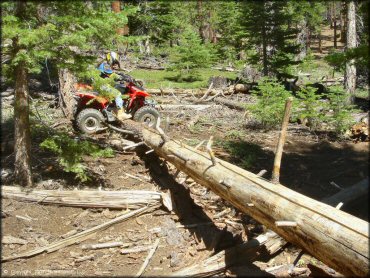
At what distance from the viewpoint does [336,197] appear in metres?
7.25

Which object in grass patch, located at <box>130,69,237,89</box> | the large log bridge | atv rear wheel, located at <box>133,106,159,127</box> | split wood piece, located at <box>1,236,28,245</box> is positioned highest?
grass patch, located at <box>130,69,237,89</box>

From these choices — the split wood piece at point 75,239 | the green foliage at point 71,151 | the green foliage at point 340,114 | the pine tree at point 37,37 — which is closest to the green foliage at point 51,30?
the pine tree at point 37,37

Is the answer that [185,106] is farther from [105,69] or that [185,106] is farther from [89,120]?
[105,69]

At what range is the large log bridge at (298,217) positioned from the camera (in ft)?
13.7

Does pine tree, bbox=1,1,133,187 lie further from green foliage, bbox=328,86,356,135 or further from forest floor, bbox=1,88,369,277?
green foliage, bbox=328,86,356,135

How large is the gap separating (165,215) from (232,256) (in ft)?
6.38

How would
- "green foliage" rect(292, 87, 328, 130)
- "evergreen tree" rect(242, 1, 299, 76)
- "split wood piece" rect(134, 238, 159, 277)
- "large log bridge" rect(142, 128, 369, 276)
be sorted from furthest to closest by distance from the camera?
"evergreen tree" rect(242, 1, 299, 76) < "green foliage" rect(292, 87, 328, 130) < "split wood piece" rect(134, 238, 159, 277) < "large log bridge" rect(142, 128, 369, 276)

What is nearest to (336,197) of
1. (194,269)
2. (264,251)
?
(264,251)

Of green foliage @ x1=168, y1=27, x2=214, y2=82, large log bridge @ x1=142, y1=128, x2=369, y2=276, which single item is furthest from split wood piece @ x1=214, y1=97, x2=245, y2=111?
large log bridge @ x1=142, y1=128, x2=369, y2=276

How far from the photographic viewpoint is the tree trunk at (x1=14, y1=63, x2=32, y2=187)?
6.89 metres

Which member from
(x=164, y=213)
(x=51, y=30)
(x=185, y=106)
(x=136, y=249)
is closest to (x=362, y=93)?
(x=185, y=106)

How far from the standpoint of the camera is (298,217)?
4.84 metres

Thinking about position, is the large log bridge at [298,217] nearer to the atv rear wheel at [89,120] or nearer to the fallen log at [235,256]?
the fallen log at [235,256]

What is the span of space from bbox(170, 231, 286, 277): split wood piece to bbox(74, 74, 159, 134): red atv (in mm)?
5718
